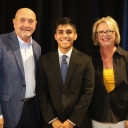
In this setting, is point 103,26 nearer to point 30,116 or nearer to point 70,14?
point 70,14

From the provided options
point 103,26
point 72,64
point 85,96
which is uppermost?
point 103,26

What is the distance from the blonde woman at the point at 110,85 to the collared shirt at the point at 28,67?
0.54 meters

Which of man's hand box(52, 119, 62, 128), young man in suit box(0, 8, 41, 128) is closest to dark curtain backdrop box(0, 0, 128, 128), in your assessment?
young man in suit box(0, 8, 41, 128)

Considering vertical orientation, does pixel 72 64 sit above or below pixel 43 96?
above

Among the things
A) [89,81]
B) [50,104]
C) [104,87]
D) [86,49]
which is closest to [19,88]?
[50,104]

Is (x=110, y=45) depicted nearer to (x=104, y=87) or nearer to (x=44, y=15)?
(x=104, y=87)

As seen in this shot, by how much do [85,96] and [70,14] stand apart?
1.04 m

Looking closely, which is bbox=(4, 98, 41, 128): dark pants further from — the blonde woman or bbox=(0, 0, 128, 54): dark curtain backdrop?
bbox=(0, 0, 128, 54): dark curtain backdrop

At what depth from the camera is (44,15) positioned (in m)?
2.29

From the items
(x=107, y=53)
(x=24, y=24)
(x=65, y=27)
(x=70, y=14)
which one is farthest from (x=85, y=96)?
(x=70, y=14)

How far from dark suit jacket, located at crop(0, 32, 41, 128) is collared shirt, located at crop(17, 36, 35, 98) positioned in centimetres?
6

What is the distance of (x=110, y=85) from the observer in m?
1.76

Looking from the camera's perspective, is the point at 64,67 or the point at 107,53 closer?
the point at 64,67

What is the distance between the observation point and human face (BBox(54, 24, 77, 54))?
5.43ft
